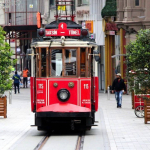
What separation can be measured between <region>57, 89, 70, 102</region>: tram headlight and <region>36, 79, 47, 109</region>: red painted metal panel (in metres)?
0.42

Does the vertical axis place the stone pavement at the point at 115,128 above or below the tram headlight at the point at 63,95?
below

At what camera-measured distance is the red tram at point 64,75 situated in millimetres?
18672

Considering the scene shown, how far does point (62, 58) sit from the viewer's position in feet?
61.8

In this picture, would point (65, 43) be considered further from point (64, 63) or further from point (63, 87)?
point (63, 87)

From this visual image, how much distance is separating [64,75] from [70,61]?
1.48ft

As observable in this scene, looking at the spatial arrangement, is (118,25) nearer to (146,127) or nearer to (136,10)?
(136,10)

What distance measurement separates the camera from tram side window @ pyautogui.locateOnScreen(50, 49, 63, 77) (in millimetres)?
18828

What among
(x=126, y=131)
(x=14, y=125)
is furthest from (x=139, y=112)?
(x=126, y=131)

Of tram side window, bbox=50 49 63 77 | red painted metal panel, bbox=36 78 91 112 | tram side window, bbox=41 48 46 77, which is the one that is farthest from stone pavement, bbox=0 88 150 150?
tram side window, bbox=50 49 63 77

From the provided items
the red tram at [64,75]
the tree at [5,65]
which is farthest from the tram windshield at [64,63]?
the tree at [5,65]

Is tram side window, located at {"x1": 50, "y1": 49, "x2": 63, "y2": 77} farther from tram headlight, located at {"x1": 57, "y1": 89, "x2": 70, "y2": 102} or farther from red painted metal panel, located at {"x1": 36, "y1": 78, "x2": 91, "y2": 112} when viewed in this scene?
tram headlight, located at {"x1": 57, "y1": 89, "x2": 70, "y2": 102}

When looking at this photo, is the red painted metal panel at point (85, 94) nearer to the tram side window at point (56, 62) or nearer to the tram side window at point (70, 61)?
the tram side window at point (70, 61)

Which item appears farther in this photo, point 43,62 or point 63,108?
point 43,62

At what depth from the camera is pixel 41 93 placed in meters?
18.8
